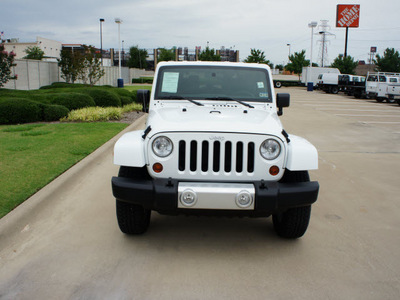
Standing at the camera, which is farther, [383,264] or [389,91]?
[389,91]

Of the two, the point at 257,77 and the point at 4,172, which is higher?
the point at 257,77

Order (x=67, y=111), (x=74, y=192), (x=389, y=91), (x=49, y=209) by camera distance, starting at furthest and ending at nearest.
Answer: (x=389, y=91) → (x=67, y=111) → (x=74, y=192) → (x=49, y=209)

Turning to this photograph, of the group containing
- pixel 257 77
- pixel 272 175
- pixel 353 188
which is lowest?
pixel 353 188

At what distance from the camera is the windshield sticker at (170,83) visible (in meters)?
5.10

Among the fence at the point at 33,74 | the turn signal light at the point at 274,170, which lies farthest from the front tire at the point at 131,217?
the fence at the point at 33,74

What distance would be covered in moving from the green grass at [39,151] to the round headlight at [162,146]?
2039 millimetres

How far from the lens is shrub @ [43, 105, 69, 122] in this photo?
12067 mm

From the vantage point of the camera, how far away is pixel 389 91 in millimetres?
25344

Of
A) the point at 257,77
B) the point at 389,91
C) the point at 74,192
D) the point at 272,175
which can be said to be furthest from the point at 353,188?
the point at 389,91

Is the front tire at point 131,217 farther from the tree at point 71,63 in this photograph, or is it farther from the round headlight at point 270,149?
the tree at point 71,63

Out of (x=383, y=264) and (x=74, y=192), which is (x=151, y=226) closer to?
(x=74, y=192)

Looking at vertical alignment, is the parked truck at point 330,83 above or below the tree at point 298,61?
below

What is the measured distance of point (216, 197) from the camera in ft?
11.3

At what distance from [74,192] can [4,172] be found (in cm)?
116
